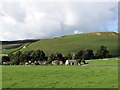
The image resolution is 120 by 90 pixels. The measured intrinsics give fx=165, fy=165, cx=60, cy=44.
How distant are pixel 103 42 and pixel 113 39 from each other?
14706 millimetres

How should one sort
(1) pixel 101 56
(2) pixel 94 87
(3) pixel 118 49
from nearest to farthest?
(2) pixel 94 87 < (1) pixel 101 56 < (3) pixel 118 49

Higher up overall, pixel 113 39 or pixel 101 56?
pixel 113 39

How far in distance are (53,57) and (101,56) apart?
39.9 metres

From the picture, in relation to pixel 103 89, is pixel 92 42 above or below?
above

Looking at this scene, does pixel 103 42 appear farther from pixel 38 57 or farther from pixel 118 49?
pixel 38 57

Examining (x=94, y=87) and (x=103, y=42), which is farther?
(x=103, y=42)

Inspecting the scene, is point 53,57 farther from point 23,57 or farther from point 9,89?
point 9,89

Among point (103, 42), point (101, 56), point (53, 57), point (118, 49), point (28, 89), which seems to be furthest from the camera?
point (103, 42)

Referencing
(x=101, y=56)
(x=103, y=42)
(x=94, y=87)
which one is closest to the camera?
(x=94, y=87)

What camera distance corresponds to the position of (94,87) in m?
20.2

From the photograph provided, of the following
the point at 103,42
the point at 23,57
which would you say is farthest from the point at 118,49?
the point at 23,57

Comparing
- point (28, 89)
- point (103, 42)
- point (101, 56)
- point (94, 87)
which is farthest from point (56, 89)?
point (103, 42)

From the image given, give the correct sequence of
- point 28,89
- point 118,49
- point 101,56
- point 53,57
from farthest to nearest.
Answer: point 118,49 < point 101,56 < point 53,57 < point 28,89

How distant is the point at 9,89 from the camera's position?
62.3 ft
